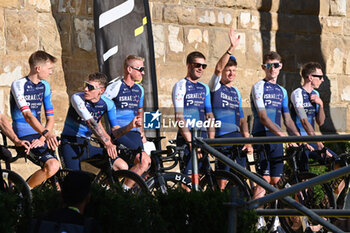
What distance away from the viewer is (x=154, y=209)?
16.1 feet

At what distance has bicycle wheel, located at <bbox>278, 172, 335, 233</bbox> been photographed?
8469mm

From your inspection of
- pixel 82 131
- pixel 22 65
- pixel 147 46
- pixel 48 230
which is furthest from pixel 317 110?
pixel 48 230

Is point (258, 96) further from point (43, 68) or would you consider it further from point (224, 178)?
point (43, 68)

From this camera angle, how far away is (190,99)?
368 inches

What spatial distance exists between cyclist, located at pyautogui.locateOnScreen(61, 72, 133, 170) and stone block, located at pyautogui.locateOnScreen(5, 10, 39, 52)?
100 inches

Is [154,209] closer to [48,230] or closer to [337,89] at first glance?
[48,230]


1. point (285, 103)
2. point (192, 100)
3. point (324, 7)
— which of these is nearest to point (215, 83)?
point (192, 100)

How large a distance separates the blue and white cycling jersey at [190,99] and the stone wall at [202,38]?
2.72 metres

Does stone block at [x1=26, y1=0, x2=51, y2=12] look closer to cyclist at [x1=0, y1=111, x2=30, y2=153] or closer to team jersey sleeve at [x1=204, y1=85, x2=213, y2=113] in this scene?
team jersey sleeve at [x1=204, y1=85, x2=213, y2=113]

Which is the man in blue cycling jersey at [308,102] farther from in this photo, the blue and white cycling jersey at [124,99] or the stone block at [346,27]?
the stone block at [346,27]

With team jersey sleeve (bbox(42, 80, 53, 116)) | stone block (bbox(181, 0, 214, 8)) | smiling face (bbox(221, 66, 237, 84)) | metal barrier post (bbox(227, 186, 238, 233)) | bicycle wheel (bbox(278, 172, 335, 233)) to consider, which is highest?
stone block (bbox(181, 0, 214, 8))

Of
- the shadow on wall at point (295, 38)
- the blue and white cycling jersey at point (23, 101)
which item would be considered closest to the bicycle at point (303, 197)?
the blue and white cycling jersey at point (23, 101)

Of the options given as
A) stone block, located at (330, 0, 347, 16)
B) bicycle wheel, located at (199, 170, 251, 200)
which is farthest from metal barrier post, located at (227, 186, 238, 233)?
stone block, located at (330, 0, 347, 16)

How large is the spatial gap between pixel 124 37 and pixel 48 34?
4.52 ft
